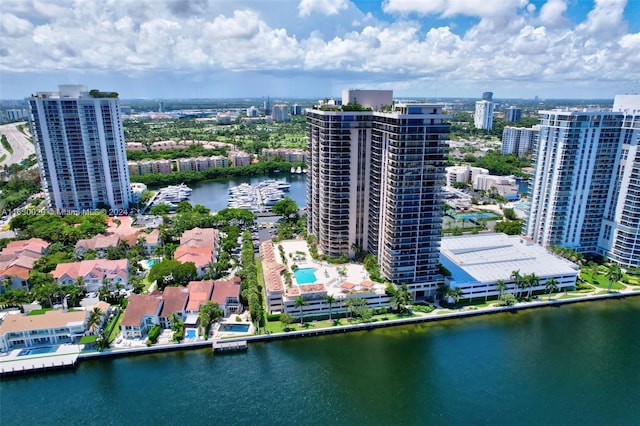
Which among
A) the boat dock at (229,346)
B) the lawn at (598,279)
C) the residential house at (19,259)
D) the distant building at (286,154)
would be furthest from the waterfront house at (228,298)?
the distant building at (286,154)

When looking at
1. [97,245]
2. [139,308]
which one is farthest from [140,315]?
[97,245]

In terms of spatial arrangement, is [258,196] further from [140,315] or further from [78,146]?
[140,315]

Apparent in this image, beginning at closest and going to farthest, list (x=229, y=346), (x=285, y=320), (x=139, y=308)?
(x=229, y=346) → (x=139, y=308) → (x=285, y=320)

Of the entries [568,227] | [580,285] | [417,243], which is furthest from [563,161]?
[417,243]

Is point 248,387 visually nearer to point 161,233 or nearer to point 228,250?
point 228,250

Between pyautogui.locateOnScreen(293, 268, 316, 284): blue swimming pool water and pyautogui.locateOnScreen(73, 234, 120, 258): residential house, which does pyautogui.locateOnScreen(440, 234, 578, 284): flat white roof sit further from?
pyautogui.locateOnScreen(73, 234, 120, 258): residential house
